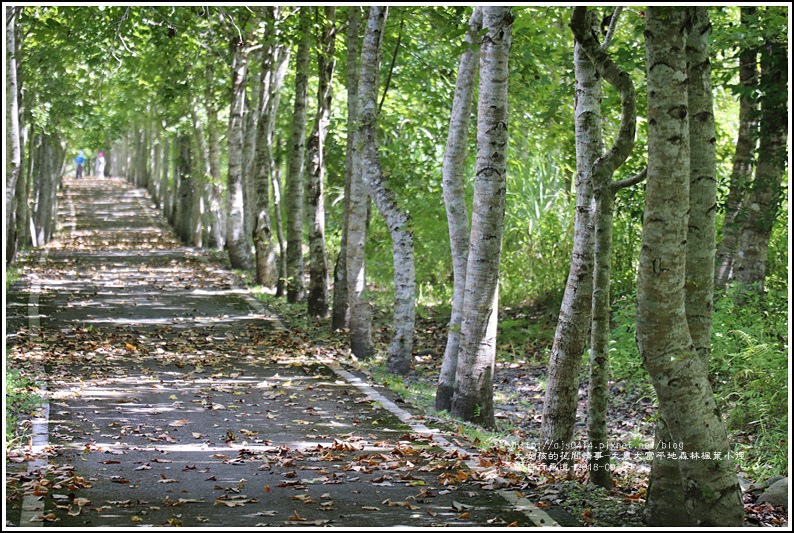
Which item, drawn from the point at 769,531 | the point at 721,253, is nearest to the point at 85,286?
the point at 721,253

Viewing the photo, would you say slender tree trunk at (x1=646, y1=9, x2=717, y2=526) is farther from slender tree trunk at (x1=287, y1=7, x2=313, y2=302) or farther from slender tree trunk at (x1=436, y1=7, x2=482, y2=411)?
slender tree trunk at (x1=287, y1=7, x2=313, y2=302)

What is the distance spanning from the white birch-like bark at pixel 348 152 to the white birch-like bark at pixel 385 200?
1.60 ft

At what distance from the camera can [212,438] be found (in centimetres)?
825

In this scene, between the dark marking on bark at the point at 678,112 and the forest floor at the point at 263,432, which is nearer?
the dark marking on bark at the point at 678,112

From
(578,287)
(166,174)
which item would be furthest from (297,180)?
(166,174)

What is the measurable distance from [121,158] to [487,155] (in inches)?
2966

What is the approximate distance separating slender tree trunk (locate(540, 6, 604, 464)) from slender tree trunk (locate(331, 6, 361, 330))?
5.83 meters

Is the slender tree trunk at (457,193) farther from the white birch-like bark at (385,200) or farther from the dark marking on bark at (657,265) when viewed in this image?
the dark marking on bark at (657,265)

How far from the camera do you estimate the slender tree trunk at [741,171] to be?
41.6ft

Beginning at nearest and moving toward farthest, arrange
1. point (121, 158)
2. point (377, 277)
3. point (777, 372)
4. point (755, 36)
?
point (777, 372)
point (755, 36)
point (377, 277)
point (121, 158)

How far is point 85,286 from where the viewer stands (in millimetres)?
19844

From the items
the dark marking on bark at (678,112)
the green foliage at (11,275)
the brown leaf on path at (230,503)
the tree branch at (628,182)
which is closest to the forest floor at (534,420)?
the brown leaf on path at (230,503)

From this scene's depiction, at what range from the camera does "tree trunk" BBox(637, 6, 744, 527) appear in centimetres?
507

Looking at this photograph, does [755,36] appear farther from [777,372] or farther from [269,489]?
[269,489]
